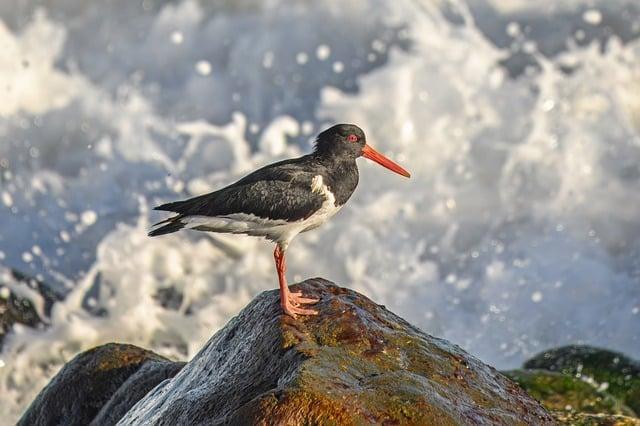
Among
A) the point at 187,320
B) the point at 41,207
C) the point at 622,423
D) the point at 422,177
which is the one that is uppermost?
the point at 422,177

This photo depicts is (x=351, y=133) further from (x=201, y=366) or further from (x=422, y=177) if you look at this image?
(x=422, y=177)

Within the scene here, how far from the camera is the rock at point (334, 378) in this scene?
3.66 m

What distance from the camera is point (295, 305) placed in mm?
4570

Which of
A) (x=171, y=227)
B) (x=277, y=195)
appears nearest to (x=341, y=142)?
(x=277, y=195)

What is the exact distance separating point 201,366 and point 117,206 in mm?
8112

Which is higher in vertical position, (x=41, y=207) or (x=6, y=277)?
(x=41, y=207)

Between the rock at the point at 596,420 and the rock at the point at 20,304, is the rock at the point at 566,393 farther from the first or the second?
A: the rock at the point at 20,304

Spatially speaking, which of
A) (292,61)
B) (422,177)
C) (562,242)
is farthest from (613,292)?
(292,61)

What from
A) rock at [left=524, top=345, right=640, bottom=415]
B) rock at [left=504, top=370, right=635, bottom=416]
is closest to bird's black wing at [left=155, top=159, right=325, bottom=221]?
rock at [left=504, top=370, right=635, bottom=416]

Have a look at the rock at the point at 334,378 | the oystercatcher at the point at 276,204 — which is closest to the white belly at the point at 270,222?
the oystercatcher at the point at 276,204

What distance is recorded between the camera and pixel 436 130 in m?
13.0

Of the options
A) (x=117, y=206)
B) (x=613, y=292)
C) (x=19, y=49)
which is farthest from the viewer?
(x=19, y=49)

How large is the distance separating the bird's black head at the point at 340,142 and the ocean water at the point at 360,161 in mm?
4957

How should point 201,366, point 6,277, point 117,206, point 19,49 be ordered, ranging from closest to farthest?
point 201,366, point 6,277, point 117,206, point 19,49
